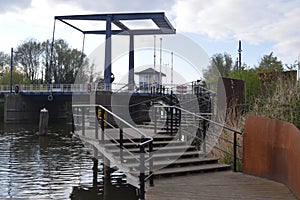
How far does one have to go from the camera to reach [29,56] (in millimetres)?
60750

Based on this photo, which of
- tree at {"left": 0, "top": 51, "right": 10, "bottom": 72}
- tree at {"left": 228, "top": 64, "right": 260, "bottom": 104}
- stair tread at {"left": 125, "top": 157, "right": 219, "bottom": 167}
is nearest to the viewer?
stair tread at {"left": 125, "top": 157, "right": 219, "bottom": 167}

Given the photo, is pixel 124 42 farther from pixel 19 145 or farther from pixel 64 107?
pixel 19 145

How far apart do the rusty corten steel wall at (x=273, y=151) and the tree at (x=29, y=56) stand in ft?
184

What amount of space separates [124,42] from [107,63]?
25.6 feet

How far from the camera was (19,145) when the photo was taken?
67.1 feet

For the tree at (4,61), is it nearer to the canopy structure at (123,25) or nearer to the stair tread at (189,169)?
the canopy structure at (123,25)

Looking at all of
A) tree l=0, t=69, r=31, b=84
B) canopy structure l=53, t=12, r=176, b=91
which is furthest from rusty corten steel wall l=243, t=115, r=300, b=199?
tree l=0, t=69, r=31, b=84

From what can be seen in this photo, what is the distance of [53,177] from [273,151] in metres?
7.09

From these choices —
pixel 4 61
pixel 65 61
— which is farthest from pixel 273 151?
pixel 4 61

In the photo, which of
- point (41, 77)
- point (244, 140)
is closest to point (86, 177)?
point (244, 140)

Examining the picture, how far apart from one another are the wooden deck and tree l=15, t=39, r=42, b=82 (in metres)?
56.3

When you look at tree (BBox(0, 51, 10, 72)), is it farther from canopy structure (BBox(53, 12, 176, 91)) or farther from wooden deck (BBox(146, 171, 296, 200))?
wooden deck (BBox(146, 171, 296, 200))

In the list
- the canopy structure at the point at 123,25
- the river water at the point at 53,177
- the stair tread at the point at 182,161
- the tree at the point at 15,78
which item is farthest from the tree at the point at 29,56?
the stair tread at the point at 182,161

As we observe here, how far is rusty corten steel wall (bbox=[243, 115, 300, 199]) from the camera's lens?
689 centimetres
